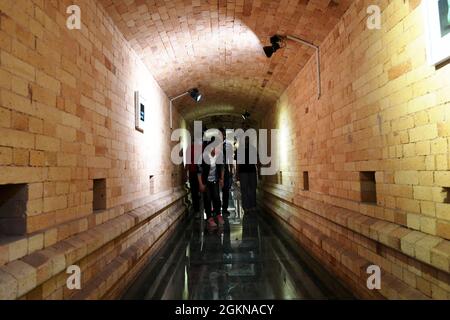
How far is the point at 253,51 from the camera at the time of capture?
629cm

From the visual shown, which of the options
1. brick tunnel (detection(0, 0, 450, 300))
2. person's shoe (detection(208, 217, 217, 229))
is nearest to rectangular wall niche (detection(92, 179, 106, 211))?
brick tunnel (detection(0, 0, 450, 300))

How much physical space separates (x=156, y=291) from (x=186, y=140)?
868 cm

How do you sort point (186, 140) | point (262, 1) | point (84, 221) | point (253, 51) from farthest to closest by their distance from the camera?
1. point (186, 140)
2. point (253, 51)
3. point (262, 1)
4. point (84, 221)

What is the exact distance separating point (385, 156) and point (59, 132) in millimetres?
2991

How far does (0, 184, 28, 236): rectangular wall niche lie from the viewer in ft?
7.62

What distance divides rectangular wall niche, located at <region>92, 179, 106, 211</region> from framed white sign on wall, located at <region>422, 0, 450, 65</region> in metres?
3.36

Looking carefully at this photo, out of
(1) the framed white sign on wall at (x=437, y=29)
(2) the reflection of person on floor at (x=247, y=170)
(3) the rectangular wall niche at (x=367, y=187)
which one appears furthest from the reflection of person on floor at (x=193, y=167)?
(1) the framed white sign on wall at (x=437, y=29)

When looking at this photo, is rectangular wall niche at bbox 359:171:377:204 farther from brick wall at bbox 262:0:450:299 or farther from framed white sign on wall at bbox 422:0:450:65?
framed white sign on wall at bbox 422:0:450:65

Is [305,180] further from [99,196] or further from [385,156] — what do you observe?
[99,196]

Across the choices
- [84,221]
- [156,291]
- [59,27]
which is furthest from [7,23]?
[156,291]

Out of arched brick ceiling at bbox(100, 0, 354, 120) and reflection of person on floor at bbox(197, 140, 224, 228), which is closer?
arched brick ceiling at bbox(100, 0, 354, 120)

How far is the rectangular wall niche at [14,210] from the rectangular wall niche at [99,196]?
4.73ft

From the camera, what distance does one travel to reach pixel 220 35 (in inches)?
223
